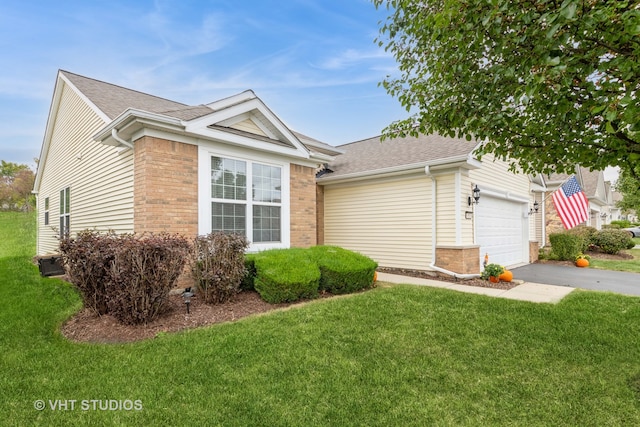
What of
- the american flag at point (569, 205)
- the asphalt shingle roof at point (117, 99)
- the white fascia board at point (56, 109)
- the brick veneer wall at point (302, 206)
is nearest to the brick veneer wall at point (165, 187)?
the asphalt shingle roof at point (117, 99)

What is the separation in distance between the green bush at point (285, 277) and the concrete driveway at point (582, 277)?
659 centimetres

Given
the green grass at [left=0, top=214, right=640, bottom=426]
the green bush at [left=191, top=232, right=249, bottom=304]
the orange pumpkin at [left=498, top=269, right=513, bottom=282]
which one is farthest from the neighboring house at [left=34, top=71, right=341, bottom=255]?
the orange pumpkin at [left=498, top=269, right=513, bottom=282]

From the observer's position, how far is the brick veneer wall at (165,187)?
250 inches

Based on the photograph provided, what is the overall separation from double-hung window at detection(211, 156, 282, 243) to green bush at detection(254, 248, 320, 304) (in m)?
1.29

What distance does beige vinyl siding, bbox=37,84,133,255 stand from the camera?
738 cm

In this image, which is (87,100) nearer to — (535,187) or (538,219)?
(535,187)

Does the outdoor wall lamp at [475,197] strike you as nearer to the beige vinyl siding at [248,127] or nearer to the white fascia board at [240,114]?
the white fascia board at [240,114]

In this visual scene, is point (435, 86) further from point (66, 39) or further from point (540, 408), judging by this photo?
point (66, 39)

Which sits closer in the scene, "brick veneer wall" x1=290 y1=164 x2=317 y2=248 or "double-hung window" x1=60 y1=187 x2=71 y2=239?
"brick veneer wall" x1=290 y1=164 x2=317 y2=248

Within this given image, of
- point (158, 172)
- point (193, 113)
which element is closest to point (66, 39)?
point (193, 113)

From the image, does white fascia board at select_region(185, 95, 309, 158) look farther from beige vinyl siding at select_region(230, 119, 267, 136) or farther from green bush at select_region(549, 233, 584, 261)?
green bush at select_region(549, 233, 584, 261)

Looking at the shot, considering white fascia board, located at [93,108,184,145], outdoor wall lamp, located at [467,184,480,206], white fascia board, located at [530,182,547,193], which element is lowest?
outdoor wall lamp, located at [467,184,480,206]

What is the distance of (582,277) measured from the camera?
31.7ft

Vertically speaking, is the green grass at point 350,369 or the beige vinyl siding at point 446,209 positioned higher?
the beige vinyl siding at point 446,209
